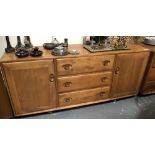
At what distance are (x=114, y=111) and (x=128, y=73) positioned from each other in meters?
0.53

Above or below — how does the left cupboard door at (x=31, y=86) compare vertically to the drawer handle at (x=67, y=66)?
below

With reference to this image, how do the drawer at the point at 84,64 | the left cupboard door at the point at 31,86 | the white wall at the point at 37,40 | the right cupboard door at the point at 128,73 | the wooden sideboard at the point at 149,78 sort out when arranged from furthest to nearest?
the wooden sideboard at the point at 149,78
the right cupboard door at the point at 128,73
the white wall at the point at 37,40
the drawer at the point at 84,64
the left cupboard door at the point at 31,86

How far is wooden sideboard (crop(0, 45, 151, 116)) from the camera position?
50.8 inches

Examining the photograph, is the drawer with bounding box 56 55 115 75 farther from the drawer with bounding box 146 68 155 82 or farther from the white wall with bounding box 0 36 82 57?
the drawer with bounding box 146 68 155 82

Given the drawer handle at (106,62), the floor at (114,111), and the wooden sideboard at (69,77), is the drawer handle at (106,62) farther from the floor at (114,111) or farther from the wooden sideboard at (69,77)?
the floor at (114,111)

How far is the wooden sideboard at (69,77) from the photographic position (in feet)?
4.23

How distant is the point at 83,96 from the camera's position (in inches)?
66.1

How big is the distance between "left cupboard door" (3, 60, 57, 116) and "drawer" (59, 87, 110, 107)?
12cm

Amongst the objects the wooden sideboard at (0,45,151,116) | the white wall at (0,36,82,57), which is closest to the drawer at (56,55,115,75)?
the wooden sideboard at (0,45,151,116)

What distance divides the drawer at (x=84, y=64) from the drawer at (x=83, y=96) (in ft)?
0.97

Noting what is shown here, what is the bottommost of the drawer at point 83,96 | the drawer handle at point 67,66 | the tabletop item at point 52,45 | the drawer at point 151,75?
the drawer at point 83,96

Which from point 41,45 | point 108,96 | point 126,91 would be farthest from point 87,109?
point 41,45

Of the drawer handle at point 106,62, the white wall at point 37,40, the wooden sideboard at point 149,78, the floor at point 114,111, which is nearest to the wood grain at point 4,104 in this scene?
the floor at point 114,111
